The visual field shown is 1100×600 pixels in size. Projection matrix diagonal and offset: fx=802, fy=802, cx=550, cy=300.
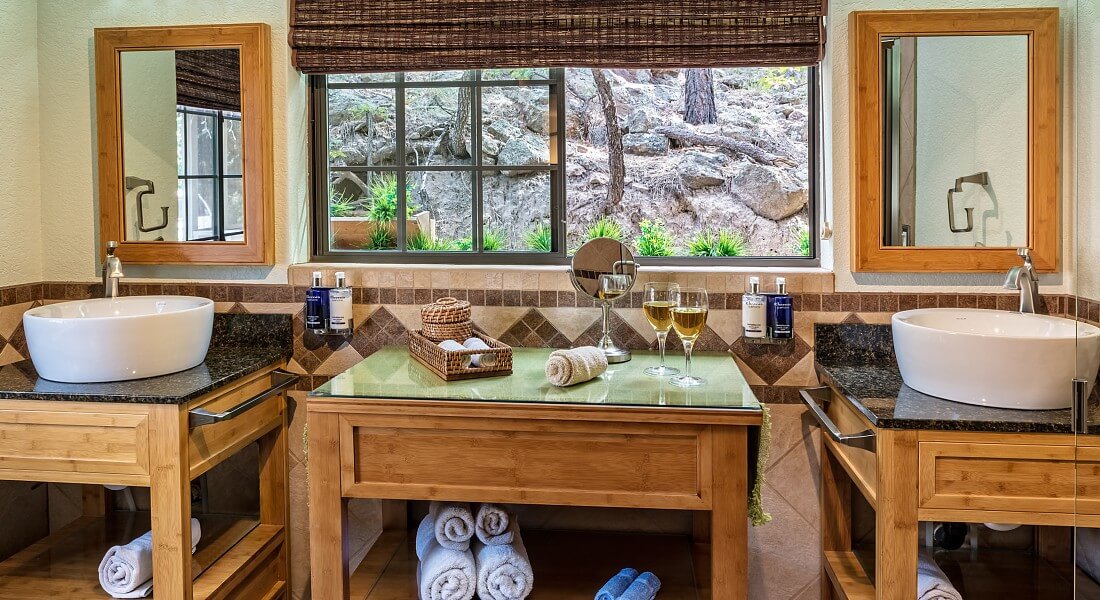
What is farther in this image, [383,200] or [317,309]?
[383,200]

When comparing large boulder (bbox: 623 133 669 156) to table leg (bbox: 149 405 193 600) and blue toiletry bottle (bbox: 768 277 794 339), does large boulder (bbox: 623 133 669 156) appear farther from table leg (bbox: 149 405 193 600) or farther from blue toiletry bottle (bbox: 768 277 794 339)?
table leg (bbox: 149 405 193 600)

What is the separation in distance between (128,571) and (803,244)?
216 cm

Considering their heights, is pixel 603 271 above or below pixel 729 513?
above

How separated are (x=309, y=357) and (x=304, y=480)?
1.32 ft

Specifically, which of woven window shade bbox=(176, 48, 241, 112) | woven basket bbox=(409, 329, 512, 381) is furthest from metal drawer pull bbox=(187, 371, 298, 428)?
woven window shade bbox=(176, 48, 241, 112)

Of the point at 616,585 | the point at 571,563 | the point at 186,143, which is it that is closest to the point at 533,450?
the point at 616,585

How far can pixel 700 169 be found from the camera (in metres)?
2.82

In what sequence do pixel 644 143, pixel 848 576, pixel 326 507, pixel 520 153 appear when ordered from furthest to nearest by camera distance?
pixel 644 143 < pixel 520 153 < pixel 848 576 < pixel 326 507

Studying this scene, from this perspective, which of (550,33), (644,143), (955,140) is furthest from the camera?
(644,143)

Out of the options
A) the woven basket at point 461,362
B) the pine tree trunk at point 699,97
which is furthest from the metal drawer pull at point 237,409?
the pine tree trunk at point 699,97

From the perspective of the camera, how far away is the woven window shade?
2.48 meters

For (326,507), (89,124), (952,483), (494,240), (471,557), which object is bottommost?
(471,557)

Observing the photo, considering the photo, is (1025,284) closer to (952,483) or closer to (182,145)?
(952,483)

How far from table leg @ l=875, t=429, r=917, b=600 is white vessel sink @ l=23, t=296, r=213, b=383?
1.72m
